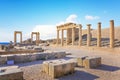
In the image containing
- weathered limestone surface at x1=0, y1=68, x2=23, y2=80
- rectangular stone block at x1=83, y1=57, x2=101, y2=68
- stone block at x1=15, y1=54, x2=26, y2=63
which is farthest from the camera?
stone block at x1=15, y1=54, x2=26, y2=63

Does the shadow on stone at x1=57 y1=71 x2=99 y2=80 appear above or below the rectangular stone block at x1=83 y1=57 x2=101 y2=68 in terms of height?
below

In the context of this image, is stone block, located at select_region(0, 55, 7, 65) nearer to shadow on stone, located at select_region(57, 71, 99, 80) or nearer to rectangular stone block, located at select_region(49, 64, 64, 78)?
rectangular stone block, located at select_region(49, 64, 64, 78)

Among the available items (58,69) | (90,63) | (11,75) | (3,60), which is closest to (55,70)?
(58,69)

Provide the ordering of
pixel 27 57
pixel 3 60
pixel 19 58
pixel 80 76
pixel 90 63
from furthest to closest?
1. pixel 27 57
2. pixel 19 58
3. pixel 3 60
4. pixel 90 63
5. pixel 80 76

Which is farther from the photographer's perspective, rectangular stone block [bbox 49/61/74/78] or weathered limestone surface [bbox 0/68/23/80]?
rectangular stone block [bbox 49/61/74/78]

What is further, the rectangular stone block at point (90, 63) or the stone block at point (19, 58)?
the stone block at point (19, 58)

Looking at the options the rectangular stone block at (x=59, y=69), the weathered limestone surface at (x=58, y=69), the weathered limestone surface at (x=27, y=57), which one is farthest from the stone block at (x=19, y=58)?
the rectangular stone block at (x=59, y=69)

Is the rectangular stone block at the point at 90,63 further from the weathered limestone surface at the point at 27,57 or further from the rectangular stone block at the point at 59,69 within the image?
the weathered limestone surface at the point at 27,57

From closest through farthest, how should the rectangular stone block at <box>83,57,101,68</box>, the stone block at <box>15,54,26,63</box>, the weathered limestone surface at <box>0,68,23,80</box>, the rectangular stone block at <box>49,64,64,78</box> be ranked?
the weathered limestone surface at <box>0,68,23,80</box>, the rectangular stone block at <box>49,64,64,78</box>, the rectangular stone block at <box>83,57,101,68</box>, the stone block at <box>15,54,26,63</box>

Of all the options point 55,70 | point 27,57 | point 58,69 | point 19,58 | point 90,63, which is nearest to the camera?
point 55,70

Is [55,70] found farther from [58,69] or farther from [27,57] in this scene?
[27,57]

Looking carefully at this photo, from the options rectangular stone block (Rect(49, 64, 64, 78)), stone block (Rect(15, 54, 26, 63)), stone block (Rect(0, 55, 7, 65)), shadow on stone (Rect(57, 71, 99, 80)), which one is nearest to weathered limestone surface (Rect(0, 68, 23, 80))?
rectangular stone block (Rect(49, 64, 64, 78))

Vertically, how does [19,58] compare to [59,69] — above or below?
above

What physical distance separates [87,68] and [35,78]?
3.64 m
